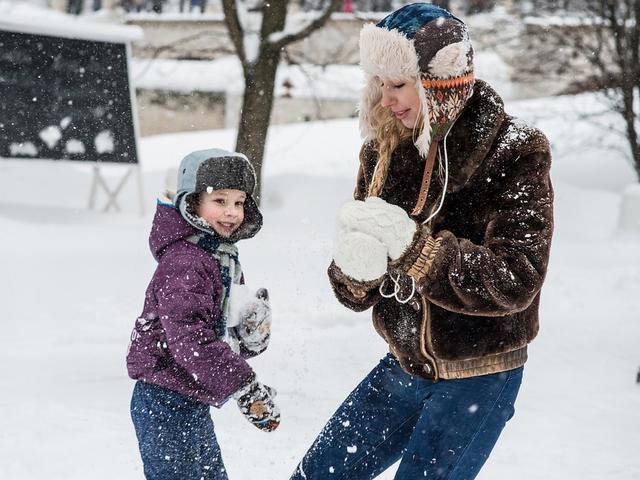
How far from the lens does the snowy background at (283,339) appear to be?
419 cm

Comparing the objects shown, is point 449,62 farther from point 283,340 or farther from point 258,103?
point 258,103

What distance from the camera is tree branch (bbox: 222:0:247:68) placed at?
964 centimetres

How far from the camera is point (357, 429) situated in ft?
8.02

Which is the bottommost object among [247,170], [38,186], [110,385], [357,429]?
[38,186]

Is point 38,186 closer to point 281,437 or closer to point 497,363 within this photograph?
point 281,437

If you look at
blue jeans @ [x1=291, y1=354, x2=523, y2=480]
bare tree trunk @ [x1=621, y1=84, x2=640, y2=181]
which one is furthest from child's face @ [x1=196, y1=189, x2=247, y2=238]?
bare tree trunk @ [x1=621, y1=84, x2=640, y2=181]

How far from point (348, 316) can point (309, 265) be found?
70.6 inches

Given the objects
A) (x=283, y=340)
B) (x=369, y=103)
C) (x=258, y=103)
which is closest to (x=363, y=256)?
(x=369, y=103)

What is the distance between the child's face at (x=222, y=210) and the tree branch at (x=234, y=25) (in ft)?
23.7

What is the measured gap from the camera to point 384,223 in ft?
6.75

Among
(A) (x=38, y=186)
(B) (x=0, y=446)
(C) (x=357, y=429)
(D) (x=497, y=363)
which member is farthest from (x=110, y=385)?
(A) (x=38, y=186)

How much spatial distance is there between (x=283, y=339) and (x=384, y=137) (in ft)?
13.0

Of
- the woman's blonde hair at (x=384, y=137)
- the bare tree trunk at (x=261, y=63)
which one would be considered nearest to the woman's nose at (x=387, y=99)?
the woman's blonde hair at (x=384, y=137)

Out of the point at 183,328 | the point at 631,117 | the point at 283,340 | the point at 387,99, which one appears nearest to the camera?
the point at 387,99
